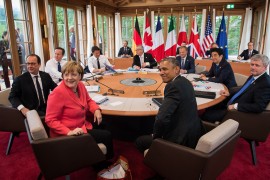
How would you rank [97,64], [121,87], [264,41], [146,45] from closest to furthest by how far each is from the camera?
[121,87] < [97,64] < [264,41] < [146,45]

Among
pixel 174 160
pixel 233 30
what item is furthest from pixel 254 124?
pixel 233 30

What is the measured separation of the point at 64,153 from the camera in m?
1.56

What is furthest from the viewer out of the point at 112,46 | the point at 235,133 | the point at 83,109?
the point at 112,46

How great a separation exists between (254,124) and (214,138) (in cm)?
104

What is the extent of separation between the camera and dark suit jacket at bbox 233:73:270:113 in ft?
6.93

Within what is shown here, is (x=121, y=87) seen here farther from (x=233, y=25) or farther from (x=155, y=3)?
(x=233, y=25)

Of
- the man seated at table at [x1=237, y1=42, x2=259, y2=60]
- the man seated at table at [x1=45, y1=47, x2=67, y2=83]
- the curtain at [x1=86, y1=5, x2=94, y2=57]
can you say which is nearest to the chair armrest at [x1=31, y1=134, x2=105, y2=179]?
the man seated at table at [x1=45, y1=47, x2=67, y2=83]

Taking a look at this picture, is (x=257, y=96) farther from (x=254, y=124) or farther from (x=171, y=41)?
(x=171, y=41)

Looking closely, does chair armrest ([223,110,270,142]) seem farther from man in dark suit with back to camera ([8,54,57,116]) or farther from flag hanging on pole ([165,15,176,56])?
flag hanging on pole ([165,15,176,56])

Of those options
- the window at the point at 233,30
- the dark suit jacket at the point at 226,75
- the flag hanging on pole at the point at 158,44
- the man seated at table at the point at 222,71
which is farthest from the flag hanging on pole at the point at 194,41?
the dark suit jacket at the point at 226,75

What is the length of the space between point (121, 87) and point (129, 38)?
652 cm

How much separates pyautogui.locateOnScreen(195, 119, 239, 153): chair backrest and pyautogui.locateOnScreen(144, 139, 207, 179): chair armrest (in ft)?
0.14

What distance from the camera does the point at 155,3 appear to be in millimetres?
8219

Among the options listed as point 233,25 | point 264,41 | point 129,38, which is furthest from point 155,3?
point 264,41
